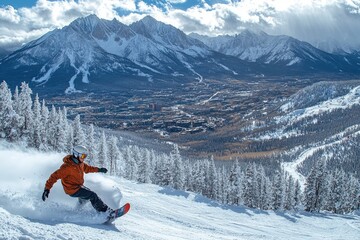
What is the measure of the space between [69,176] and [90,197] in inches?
55.1

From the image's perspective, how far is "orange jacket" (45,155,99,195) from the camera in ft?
46.0

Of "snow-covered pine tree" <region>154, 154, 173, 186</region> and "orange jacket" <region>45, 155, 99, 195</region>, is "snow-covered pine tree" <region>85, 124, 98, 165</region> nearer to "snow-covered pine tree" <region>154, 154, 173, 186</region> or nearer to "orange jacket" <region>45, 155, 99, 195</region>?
"snow-covered pine tree" <region>154, 154, 173, 186</region>

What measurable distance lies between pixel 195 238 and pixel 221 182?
208ft

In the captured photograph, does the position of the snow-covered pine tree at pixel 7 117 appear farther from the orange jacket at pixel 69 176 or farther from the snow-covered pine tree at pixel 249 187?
the orange jacket at pixel 69 176

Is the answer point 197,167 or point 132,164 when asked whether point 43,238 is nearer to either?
point 197,167

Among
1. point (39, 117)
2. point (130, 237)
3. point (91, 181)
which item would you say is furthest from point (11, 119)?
point (130, 237)

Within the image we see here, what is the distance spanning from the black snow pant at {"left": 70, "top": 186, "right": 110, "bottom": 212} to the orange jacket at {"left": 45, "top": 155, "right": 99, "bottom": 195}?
0.23m

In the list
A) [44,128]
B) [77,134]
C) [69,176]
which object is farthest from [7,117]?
[69,176]

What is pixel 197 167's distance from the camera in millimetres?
83000

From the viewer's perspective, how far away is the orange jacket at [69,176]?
46.0ft

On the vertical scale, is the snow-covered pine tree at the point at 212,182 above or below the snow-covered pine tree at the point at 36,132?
below

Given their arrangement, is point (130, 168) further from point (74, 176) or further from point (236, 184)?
point (74, 176)

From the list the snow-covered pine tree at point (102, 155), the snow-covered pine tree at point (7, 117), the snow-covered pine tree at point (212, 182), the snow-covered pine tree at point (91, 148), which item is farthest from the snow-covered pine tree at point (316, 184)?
the snow-covered pine tree at point (7, 117)

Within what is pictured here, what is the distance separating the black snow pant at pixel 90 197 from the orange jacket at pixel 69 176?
23 centimetres
